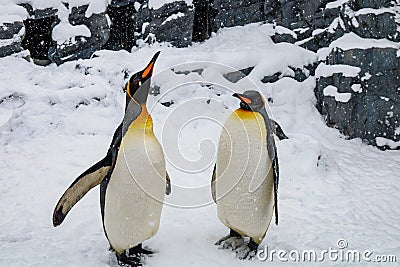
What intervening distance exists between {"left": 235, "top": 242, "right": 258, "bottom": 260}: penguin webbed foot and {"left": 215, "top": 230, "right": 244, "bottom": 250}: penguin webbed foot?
4 cm

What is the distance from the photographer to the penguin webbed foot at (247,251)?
7.24ft

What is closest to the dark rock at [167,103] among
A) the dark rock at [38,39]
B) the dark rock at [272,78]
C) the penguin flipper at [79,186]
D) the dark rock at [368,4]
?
the dark rock at [272,78]

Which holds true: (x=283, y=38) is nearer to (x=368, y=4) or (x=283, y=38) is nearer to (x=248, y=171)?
(x=368, y=4)

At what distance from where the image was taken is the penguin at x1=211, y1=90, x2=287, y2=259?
6.93ft

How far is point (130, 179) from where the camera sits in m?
1.99

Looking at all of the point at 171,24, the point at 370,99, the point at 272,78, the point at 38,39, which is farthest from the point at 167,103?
the point at 38,39

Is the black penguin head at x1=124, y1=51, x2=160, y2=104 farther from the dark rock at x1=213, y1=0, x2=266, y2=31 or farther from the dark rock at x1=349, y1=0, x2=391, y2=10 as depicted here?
the dark rock at x1=213, y1=0, x2=266, y2=31

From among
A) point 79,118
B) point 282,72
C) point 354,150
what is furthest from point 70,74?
point 354,150

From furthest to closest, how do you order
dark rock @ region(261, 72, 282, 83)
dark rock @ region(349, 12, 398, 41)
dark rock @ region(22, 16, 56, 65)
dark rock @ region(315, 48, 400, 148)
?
dark rock @ region(22, 16, 56, 65)
dark rock @ region(261, 72, 282, 83)
dark rock @ region(349, 12, 398, 41)
dark rock @ region(315, 48, 400, 148)

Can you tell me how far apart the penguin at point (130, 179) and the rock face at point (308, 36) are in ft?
10.5

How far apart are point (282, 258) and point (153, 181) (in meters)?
0.78

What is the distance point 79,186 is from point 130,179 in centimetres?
23

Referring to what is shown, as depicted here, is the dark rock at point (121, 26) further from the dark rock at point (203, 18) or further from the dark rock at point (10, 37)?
the dark rock at point (10, 37)

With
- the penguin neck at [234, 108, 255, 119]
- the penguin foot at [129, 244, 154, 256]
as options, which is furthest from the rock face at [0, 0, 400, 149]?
the penguin foot at [129, 244, 154, 256]
